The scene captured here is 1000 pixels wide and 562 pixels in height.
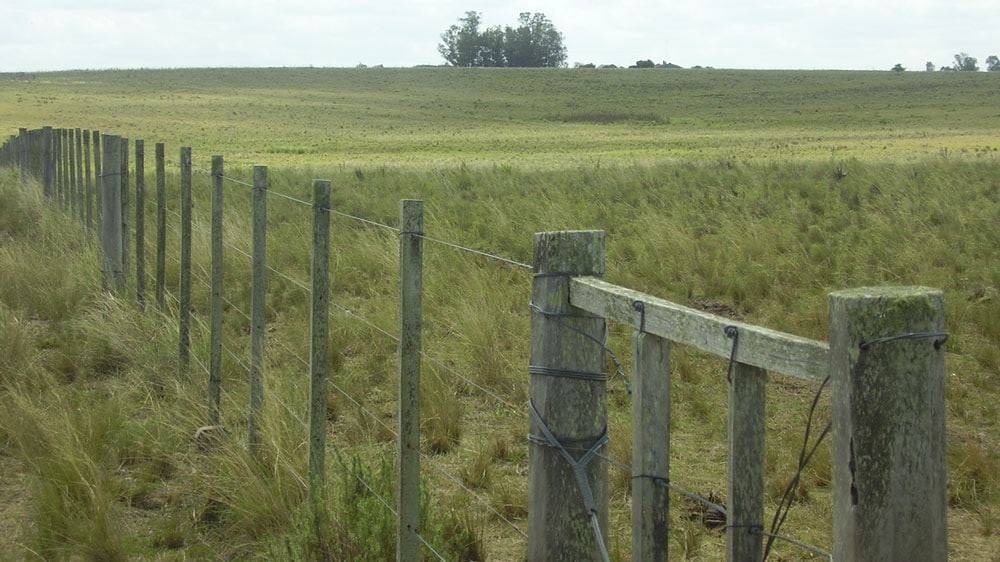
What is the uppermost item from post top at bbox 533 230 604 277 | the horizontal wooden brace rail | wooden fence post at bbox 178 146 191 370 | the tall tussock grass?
post top at bbox 533 230 604 277

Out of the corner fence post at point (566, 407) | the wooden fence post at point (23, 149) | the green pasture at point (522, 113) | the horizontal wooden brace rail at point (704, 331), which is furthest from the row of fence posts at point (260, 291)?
the green pasture at point (522, 113)

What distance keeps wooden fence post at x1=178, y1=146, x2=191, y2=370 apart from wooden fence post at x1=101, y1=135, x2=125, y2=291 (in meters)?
2.30

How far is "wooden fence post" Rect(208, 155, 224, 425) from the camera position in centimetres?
624

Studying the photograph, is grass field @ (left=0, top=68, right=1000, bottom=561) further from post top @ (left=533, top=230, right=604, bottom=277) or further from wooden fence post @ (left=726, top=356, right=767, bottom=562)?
wooden fence post @ (left=726, top=356, right=767, bottom=562)

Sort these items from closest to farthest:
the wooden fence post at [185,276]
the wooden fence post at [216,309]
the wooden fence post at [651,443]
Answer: the wooden fence post at [651,443] < the wooden fence post at [216,309] < the wooden fence post at [185,276]

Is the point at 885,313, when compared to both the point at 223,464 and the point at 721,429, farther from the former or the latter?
the point at 721,429

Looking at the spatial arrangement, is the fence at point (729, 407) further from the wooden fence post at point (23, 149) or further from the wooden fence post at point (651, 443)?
the wooden fence post at point (23, 149)

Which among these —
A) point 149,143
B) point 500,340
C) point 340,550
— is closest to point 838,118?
point 149,143

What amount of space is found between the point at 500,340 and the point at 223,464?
3.31 metres

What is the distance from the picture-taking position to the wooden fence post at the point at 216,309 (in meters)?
6.24

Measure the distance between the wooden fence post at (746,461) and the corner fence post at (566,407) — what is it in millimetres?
621

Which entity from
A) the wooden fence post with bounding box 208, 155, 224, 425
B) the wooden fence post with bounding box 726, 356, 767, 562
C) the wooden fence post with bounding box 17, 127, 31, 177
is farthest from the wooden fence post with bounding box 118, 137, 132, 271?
the wooden fence post with bounding box 17, 127, 31, 177

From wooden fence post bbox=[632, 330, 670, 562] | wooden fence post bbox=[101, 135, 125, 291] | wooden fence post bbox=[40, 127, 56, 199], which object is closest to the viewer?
wooden fence post bbox=[632, 330, 670, 562]

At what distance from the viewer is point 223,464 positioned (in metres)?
5.48
